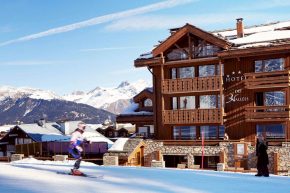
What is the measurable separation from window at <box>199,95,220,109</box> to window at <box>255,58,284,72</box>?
3.37 metres

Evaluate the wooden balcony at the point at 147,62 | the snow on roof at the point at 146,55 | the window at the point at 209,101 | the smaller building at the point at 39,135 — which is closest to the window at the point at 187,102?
the window at the point at 209,101

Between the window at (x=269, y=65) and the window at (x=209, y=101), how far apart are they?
3.37m

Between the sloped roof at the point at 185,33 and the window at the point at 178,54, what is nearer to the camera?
the sloped roof at the point at 185,33

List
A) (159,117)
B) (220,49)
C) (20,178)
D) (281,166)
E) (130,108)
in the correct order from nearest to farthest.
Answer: (20,178) < (281,166) < (220,49) < (159,117) < (130,108)

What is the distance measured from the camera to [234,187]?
421 inches

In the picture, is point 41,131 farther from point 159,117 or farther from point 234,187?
point 234,187

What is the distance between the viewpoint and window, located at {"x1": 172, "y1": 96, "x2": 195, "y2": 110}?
31312mm

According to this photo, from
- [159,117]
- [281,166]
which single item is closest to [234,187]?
[281,166]

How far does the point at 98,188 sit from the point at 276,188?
4.38 meters

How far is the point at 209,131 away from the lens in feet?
101

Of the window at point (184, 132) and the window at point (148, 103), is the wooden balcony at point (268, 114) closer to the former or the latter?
the window at point (184, 132)

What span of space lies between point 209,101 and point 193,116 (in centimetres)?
153

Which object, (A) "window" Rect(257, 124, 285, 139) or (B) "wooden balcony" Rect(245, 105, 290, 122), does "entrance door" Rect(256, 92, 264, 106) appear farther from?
(A) "window" Rect(257, 124, 285, 139)

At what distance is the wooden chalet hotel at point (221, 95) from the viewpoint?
2753 centimetres
